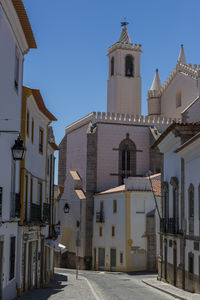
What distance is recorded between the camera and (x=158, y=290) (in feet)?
71.3

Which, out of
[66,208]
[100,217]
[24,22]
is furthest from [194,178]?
[66,208]

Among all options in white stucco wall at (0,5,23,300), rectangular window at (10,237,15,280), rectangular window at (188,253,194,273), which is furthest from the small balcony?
white stucco wall at (0,5,23,300)

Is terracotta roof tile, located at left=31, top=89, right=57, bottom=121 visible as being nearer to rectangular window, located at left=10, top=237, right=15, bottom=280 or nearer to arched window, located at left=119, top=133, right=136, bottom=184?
rectangular window, located at left=10, top=237, right=15, bottom=280

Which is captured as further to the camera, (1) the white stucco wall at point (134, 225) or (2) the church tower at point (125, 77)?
(2) the church tower at point (125, 77)

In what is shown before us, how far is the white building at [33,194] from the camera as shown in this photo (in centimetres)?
1623

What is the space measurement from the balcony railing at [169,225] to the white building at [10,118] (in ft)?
30.8

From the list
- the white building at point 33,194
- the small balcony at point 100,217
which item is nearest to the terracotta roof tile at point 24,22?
the white building at point 33,194

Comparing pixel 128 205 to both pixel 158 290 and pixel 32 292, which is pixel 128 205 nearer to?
pixel 158 290

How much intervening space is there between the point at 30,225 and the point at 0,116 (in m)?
6.26

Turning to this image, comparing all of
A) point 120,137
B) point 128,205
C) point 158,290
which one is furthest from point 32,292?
point 120,137

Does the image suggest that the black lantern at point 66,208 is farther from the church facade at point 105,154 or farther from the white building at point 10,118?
the white building at point 10,118

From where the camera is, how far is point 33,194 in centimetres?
1984

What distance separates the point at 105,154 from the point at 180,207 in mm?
24291

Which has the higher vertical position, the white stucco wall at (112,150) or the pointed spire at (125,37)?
the pointed spire at (125,37)
